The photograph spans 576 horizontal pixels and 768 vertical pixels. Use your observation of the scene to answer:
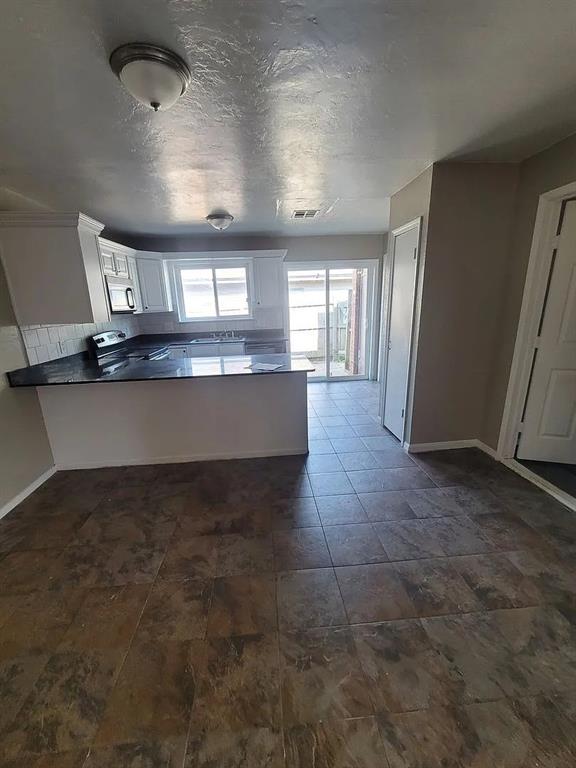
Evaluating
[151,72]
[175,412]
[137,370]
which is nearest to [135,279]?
[137,370]

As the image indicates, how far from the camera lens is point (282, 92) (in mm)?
1522

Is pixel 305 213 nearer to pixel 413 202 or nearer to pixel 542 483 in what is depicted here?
pixel 413 202

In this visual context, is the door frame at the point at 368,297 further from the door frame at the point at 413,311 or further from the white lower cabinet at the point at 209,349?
the door frame at the point at 413,311

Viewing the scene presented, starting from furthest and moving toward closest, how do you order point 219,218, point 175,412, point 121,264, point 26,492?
point 121,264 → point 219,218 → point 175,412 → point 26,492

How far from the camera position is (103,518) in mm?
2344

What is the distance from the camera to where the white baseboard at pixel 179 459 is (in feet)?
10.0

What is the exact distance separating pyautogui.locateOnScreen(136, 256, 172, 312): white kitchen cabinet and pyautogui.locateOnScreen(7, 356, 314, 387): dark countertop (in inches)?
60.0

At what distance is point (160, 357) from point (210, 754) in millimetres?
4274

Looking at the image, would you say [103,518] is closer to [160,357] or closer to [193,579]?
[193,579]

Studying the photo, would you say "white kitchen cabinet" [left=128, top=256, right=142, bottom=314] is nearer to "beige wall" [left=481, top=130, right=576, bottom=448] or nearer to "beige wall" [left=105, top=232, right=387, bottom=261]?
"beige wall" [left=105, top=232, right=387, bottom=261]

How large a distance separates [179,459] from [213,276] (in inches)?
123

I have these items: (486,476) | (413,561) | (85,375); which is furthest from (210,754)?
(85,375)

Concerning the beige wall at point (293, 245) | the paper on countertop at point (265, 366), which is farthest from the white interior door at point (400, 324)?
the beige wall at point (293, 245)

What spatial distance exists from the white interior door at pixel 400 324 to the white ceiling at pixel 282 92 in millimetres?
580
